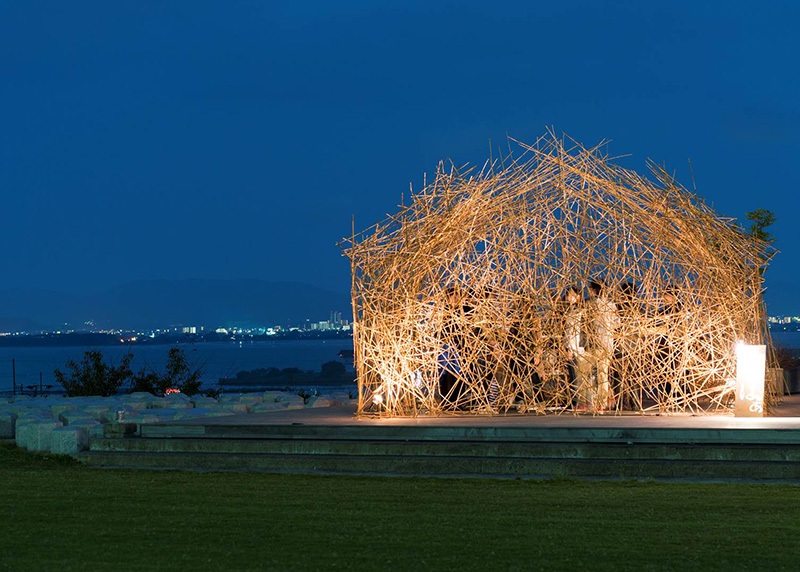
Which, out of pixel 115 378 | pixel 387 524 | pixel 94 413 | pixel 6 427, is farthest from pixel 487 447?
pixel 115 378

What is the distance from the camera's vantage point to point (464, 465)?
12.4 metres

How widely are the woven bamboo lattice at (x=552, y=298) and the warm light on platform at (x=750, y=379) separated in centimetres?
61

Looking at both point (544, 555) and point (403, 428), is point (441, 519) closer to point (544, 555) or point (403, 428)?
point (544, 555)

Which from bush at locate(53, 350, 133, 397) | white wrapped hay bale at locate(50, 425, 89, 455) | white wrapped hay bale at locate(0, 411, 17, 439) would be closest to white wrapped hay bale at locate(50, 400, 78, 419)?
white wrapped hay bale at locate(0, 411, 17, 439)

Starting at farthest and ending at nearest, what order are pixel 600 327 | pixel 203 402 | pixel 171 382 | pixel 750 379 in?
pixel 171 382
pixel 203 402
pixel 600 327
pixel 750 379

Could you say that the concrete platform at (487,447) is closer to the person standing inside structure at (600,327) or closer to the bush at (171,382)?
the person standing inside structure at (600,327)

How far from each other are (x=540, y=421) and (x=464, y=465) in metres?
2.58

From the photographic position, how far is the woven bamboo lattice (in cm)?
1571

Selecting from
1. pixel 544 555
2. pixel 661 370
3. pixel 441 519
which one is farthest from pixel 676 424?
pixel 544 555

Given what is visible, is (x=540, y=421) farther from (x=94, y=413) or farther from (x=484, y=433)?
(x=94, y=413)

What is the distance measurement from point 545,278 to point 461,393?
7.28ft

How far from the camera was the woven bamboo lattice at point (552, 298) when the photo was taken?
15711 mm

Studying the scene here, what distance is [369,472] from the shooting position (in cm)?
1266

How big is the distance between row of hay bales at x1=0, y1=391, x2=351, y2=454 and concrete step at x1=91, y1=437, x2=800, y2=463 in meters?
0.58
